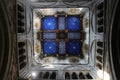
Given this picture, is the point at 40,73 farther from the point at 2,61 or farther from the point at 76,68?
the point at 2,61

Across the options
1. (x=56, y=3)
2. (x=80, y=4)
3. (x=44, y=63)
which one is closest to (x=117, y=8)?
(x=80, y=4)

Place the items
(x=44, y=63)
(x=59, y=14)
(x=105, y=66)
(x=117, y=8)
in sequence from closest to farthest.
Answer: (x=117, y=8)
(x=105, y=66)
(x=44, y=63)
(x=59, y=14)

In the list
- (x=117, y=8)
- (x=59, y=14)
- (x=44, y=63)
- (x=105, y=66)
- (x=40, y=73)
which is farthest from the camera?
(x=59, y=14)

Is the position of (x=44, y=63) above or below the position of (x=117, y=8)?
below

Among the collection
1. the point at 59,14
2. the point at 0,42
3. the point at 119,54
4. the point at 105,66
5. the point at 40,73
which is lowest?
the point at 40,73

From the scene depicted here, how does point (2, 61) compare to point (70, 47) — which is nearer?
point (2, 61)

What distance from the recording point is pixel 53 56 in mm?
28672

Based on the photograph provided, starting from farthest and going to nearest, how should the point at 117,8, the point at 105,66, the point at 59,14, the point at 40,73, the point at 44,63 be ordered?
the point at 59,14 → the point at 44,63 → the point at 40,73 → the point at 105,66 → the point at 117,8

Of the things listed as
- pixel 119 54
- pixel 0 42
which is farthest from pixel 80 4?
pixel 0 42

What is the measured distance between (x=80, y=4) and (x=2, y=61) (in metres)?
11.5

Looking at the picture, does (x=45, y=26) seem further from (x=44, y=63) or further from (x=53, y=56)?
(x=44, y=63)

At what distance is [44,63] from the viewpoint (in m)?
25.3

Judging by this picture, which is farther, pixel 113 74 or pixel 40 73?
pixel 40 73

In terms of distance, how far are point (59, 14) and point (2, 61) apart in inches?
582
